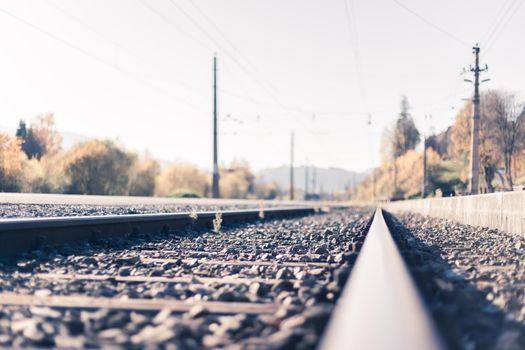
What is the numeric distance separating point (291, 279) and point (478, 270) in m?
1.71

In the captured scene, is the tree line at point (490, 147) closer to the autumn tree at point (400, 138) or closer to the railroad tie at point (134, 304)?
the autumn tree at point (400, 138)

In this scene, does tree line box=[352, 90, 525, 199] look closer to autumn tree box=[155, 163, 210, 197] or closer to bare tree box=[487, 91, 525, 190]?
bare tree box=[487, 91, 525, 190]

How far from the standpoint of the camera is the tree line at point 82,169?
1186 inches

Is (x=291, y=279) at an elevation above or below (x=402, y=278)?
below

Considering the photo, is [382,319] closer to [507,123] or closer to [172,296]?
[172,296]

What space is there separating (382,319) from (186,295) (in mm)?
1787

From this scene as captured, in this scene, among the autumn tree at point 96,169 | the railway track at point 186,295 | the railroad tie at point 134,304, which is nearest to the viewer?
the railway track at point 186,295

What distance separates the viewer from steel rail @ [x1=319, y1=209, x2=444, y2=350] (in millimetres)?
1451

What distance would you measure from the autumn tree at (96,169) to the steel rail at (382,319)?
45.6 metres

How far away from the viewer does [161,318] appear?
8.14 ft

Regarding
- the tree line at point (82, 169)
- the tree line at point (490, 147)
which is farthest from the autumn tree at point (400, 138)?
the tree line at point (82, 169)

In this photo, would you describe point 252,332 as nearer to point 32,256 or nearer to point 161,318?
point 161,318

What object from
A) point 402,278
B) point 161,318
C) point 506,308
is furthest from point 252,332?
point 506,308

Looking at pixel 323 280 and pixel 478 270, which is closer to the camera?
pixel 323 280
